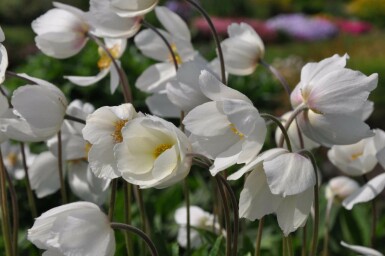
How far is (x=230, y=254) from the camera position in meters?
1.43

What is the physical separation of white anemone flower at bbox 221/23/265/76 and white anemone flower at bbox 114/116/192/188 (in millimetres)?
589

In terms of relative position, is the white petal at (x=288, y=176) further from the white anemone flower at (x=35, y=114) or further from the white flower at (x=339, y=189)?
the white flower at (x=339, y=189)

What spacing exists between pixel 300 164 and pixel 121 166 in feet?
0.94

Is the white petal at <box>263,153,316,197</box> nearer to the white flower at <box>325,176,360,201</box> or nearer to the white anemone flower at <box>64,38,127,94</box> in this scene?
the white anemone flower at <box>64,38,127,94</box>

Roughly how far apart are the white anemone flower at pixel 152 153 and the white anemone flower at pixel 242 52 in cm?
59

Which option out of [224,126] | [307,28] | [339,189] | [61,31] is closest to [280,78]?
[224,126]

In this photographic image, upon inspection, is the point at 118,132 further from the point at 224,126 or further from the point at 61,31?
the point at 61,31

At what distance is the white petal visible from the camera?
1238 mm

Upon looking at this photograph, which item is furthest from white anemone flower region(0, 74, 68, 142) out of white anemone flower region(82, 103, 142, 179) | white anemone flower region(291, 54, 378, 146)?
white anemone flower region(291, 54, 378, 146)

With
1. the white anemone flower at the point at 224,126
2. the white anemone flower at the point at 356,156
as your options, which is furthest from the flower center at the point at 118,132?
the white anemone flower at the point at 356,156

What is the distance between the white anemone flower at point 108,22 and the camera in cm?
174

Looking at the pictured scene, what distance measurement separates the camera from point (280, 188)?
124cm

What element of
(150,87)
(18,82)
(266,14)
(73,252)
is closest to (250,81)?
(18,82)

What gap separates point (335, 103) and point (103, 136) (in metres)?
0.40
